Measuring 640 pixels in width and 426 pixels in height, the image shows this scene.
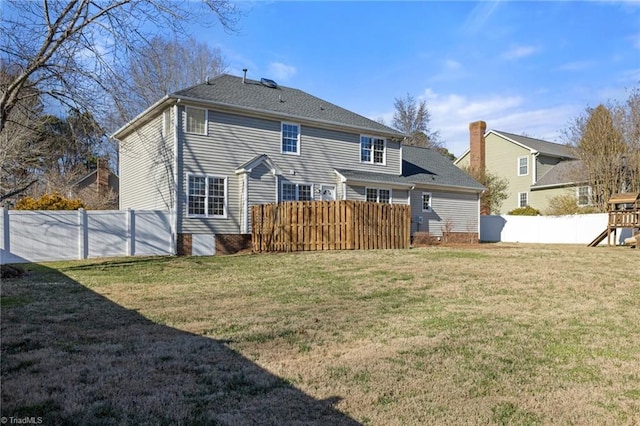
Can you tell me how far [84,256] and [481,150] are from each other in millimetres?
26851

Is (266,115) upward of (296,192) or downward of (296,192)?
upward

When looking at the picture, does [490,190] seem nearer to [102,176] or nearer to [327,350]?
[102,176]

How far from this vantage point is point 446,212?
23.5m

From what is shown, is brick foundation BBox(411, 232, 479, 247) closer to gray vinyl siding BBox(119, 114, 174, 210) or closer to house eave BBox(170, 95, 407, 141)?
house eave BBox(170, 95, 407, 141)

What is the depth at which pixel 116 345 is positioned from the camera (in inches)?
176

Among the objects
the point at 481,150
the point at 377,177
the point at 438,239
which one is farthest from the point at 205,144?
the point at 481,150

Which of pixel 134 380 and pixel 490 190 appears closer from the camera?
pixel 134 380

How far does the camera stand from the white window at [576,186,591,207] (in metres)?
26.3

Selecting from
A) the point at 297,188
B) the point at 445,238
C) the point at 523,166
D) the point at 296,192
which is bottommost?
the point at 445,238

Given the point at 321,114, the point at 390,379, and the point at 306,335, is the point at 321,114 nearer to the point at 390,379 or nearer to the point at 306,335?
the point at 306,335

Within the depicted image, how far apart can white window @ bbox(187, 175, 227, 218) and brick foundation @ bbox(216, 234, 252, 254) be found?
82cm

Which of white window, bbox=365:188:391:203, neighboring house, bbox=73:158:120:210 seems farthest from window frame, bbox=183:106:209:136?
neighboring house, bbox=73:158:120:210

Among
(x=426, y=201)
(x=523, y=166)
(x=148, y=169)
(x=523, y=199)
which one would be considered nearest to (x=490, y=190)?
(x=523, y=199)

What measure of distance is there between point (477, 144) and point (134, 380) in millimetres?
32023
